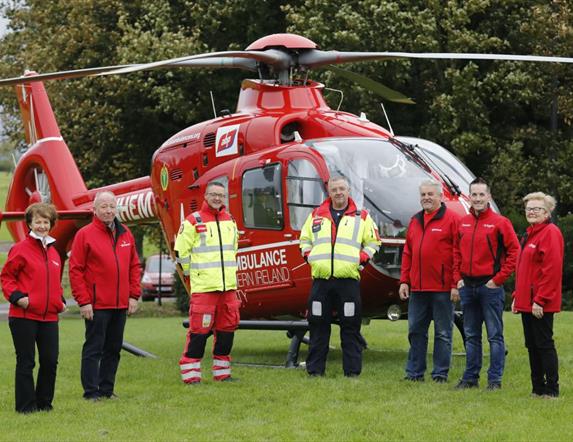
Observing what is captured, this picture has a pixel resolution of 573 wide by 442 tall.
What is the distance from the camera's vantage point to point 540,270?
858 cm

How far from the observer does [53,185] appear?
643 inches

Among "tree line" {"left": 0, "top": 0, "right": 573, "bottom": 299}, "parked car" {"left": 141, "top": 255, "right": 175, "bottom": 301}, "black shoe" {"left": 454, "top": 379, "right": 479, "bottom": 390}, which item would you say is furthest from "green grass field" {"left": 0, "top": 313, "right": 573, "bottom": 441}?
"parked car" {"left": 141, "top": 255, "right": 175, "bottom": 301}

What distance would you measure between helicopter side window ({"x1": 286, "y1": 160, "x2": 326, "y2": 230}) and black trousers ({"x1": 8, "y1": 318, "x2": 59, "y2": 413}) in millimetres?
3661

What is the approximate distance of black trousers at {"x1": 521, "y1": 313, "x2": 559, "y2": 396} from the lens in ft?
28.3

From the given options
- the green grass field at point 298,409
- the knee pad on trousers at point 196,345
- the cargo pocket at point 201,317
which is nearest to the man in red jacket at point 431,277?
the green grass field at point 298,409

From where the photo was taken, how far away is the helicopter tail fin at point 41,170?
53.4ft

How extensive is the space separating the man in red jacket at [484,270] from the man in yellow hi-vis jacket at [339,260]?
1.13 m

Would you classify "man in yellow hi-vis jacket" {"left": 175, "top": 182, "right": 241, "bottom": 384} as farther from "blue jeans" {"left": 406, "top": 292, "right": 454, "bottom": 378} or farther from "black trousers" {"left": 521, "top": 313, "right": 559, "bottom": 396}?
"black trousers" {"left": 521, "top": 313, "right": 559, "bottom": 396}

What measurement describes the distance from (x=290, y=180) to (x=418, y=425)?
173 inches

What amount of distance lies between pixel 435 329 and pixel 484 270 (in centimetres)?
93

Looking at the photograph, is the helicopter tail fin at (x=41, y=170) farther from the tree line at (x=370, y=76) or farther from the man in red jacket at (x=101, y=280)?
the tree line at (x=370, y=76)

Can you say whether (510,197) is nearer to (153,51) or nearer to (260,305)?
(153,51)

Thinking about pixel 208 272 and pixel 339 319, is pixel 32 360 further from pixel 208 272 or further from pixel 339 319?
pixel 339 319

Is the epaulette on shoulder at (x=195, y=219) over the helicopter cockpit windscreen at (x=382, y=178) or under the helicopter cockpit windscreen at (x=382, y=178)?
under
